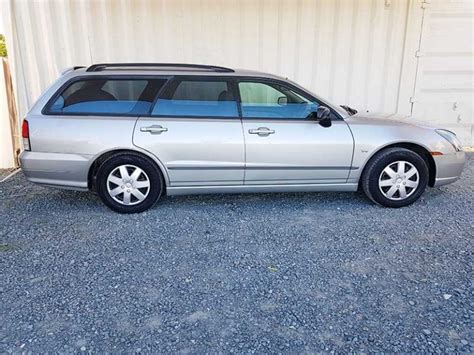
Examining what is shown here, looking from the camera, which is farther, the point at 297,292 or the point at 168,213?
the point at 168,213

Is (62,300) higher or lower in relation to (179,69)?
lower

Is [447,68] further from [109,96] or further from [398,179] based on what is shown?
[109,96]

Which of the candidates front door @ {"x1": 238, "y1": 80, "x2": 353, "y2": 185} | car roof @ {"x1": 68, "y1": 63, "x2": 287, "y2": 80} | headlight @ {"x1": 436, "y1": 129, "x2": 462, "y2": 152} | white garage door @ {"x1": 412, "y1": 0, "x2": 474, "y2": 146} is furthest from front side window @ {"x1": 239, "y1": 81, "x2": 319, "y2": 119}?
white garage door @ {"x1": 412, "y1": 0, "x2": 474, "y2": 146}

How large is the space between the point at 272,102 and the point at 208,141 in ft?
2.88

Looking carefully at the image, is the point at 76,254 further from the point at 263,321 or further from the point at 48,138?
the point at 263,321

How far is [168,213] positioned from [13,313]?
1.91m

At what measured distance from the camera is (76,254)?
133 inches

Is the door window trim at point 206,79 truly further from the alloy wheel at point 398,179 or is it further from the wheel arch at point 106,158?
the alloy wheel at point 398,179

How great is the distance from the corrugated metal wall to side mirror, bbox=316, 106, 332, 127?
2704 mm

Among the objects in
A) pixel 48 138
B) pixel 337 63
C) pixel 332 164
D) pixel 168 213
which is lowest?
pixel 168 213

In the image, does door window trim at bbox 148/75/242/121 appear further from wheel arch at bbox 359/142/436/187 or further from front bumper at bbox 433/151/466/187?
front bumper at bbox 433/151/466/187

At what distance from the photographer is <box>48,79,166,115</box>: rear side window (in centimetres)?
402

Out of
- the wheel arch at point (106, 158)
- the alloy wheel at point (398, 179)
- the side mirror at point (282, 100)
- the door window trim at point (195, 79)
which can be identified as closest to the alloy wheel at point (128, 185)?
the wheel arch at point (106, 158)

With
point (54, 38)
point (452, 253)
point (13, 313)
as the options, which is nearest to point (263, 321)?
point (13, 313)
